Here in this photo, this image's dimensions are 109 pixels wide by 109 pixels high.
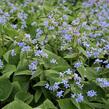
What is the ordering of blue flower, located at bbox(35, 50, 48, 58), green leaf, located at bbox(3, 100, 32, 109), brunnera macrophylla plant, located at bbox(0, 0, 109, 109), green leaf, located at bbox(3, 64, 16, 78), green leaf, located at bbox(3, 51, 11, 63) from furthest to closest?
green leaf, located at bbox(3, 51, 11, 63), green leaf, located at bbox(3, 64, 16, 78), blue flower, located at bbox(35, 50, 48, 58), brunnera macrophylla plant, located at bbox(0, 0, 109, 109), green leaf, located at bbox(3, 100, 32, 109)

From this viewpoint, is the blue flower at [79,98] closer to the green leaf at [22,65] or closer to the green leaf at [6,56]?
the green leaf at [22,65]

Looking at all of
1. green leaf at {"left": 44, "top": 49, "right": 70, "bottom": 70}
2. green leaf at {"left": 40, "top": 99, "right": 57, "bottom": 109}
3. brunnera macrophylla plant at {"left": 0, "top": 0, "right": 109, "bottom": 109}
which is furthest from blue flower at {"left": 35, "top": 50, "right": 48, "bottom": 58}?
green leaf at {"left": 40, "top": 99, "right": 57, "bottom": 109}

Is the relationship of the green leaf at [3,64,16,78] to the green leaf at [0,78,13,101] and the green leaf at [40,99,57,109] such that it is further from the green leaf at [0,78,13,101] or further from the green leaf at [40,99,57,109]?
the green leaf at [40,99,57,109]

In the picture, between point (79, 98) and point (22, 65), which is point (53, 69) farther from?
point (79, 98)

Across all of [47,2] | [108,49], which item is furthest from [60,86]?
[47,2]

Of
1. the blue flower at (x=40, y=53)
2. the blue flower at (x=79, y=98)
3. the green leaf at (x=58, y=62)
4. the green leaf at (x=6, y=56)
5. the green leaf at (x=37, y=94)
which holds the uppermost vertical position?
the blue flower at (x=40, y=53)

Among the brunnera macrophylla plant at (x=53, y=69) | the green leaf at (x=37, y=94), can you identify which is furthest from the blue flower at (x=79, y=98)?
the green leaf at (x=37, y=94)

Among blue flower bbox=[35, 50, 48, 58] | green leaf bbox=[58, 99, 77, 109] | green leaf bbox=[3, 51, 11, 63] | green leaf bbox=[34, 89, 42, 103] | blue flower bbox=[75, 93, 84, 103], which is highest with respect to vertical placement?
blue flower bbox=[35, 50, 48, 58]

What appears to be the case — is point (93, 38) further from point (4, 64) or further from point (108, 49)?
point (4, 64)

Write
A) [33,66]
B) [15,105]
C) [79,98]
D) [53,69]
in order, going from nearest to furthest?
[15,105], [79,98], [33,66], [53,69]

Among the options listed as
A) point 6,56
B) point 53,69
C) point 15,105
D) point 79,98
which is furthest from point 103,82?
point 6,56

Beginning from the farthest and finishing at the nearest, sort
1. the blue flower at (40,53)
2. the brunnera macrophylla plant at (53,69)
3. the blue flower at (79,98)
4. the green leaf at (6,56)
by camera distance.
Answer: the green leaf at (6,56)
the blue flower at (40,53)
the brunnera macrophylla plant at (53,69)
the blue flower at (79,98)

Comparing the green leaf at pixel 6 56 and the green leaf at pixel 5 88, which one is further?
the green leaf at pixel 6 56
